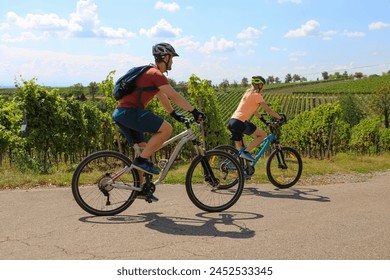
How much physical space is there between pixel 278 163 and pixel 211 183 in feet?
8.53

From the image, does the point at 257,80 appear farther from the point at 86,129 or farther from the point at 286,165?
the point at 86,129

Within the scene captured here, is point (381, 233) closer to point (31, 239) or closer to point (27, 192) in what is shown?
point (31, 239)

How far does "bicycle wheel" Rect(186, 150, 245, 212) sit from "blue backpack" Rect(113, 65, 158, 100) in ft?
4.34

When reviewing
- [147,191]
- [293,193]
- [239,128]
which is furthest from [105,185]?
[293,193]

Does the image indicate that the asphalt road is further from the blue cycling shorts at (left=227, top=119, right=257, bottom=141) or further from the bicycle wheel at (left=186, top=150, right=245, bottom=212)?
the blue cycling shorts at (left=227, top=119, right=257, bottom=141)

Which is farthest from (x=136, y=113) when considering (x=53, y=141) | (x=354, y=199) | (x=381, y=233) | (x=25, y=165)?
(x=53, y=141)

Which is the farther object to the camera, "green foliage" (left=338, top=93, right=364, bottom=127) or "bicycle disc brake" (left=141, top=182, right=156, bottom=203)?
"green foliage" (left=338, top=93, right=364, bottom=127)

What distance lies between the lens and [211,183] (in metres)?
5.61

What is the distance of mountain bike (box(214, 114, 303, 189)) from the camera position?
24.8 feet

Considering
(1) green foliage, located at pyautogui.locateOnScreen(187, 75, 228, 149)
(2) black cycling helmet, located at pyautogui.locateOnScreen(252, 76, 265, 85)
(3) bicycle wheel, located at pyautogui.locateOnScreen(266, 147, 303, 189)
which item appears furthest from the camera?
(1) green foliage, located at pyautogui.locateOnScreen(187, 75, 228, 149)

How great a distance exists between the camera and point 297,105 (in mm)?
108562

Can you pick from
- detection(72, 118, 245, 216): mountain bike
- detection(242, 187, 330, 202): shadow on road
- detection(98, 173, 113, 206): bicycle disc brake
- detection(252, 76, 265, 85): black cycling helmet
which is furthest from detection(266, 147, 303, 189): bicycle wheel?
detection(98, 173, 113, 206): bicycle disc brake

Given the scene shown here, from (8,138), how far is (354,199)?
37.5ft

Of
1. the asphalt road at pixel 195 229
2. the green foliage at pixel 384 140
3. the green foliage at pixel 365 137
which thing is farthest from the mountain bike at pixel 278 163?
the green foliage at pixel 384 140
